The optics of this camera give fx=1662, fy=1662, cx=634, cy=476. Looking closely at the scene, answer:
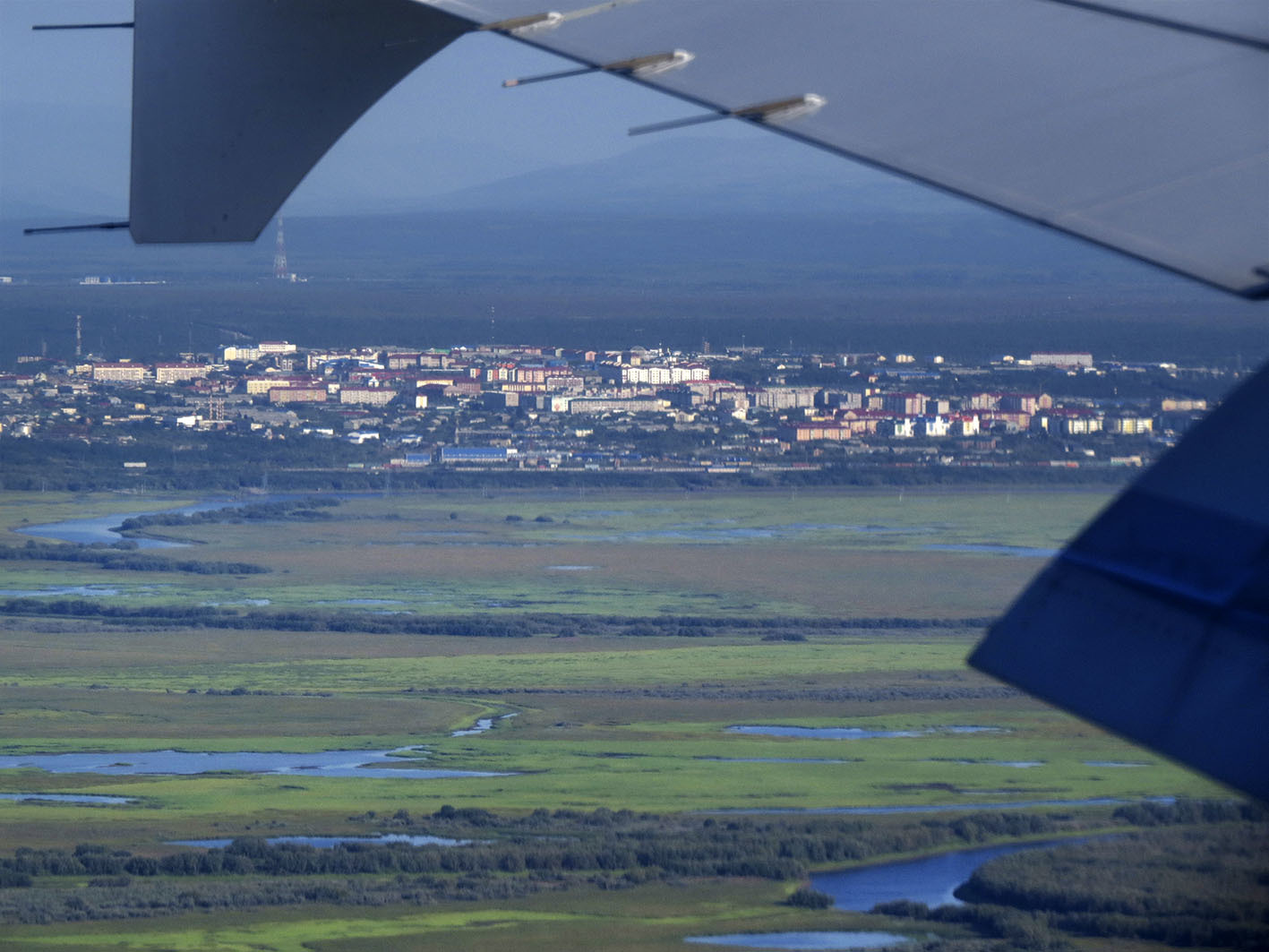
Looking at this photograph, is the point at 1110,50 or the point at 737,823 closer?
the point at 1110,50

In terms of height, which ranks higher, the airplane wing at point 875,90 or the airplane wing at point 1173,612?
the airplane wing at point 875,90

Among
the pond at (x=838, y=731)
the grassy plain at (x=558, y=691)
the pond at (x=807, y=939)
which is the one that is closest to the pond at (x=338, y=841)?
the grassy plain at (x=558, y=691)

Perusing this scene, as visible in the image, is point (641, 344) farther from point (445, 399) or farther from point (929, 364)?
point (929, 364)

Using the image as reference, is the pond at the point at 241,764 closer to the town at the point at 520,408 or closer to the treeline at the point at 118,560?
the treeline at the point at 118,560

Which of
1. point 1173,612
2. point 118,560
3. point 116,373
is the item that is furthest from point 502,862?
point 116,373

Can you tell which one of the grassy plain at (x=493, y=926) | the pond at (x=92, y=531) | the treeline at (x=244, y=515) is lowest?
the grassy plain at (x=493, y=926)

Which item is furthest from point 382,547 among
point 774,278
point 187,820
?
point 774,278
